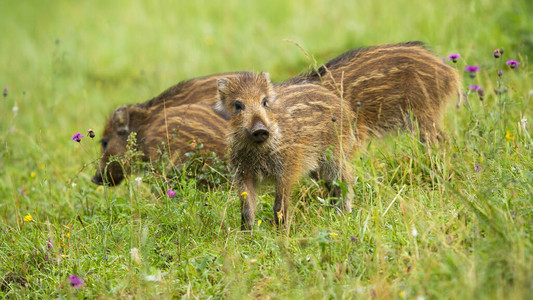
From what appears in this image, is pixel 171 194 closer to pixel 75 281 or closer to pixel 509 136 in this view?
pixel 75 281

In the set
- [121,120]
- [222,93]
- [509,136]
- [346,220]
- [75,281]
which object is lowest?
[75,281]

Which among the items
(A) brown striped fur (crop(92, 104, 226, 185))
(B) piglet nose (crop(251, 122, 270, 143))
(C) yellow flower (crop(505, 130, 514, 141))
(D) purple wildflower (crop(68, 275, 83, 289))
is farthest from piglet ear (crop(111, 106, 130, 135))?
(C) yellow flower (crop(505, 130, 514, 141))

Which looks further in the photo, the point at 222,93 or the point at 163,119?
the point at 163,119

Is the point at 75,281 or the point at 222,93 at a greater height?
the point at 222,93

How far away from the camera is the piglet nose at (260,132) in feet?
13.4

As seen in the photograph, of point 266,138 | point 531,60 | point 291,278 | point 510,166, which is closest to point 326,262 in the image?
point 291,278

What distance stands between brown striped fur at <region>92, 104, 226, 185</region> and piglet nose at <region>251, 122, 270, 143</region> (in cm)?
100

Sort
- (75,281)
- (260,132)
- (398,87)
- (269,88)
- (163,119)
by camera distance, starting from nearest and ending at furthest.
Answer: (75,281) < (260,132) < (269,88) < (398,87) < (163,119)

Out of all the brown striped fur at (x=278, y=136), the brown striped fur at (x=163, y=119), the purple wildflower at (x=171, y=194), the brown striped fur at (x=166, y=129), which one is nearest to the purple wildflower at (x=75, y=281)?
the purple wildflower at (x=171, y=194)

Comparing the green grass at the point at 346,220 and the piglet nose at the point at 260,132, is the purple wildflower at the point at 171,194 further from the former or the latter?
the piglet nose at the point at 260,132

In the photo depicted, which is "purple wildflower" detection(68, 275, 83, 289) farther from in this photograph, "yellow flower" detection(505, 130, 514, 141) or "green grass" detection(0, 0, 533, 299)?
"yellow flower" detection(505, 130, 514, 141)

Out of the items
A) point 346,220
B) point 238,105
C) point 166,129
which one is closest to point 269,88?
point 238,105

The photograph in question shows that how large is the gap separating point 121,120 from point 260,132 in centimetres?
258

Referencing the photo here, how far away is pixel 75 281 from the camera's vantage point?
3457 mm
